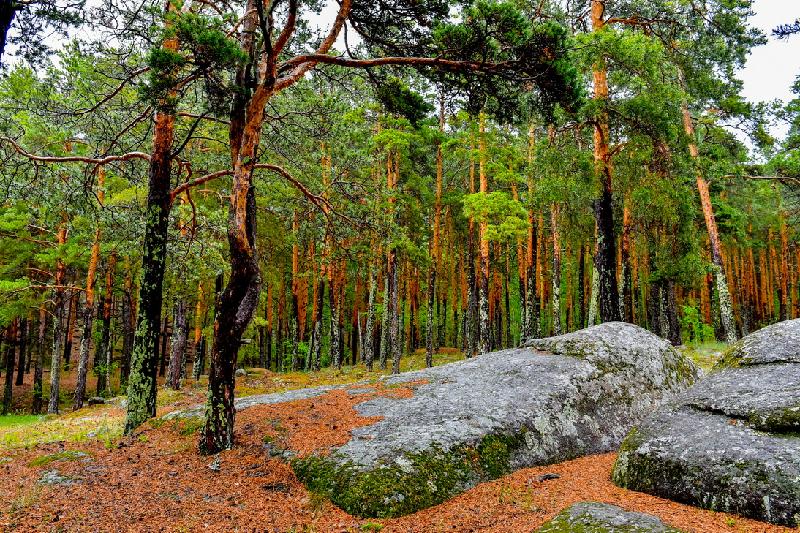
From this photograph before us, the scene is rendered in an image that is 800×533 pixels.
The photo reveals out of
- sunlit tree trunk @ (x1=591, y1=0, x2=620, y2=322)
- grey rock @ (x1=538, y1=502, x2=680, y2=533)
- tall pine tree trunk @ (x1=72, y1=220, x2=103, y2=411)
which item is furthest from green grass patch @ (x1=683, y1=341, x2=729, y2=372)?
tall pine tree trunk @ (x1=72, y1=220, x2=103, y2=411)

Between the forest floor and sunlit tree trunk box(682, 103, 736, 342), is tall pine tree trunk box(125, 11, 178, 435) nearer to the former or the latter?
the forest floor

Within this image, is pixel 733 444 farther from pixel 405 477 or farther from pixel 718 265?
pixel 718 265

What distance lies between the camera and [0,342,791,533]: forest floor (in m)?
4.69

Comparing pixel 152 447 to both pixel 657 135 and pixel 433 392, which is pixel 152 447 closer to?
pixel 433 392

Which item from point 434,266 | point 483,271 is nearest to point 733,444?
point 483,271

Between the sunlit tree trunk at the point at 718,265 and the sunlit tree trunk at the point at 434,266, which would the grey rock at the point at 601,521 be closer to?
the sunlit tree trunk at the point at 434,266

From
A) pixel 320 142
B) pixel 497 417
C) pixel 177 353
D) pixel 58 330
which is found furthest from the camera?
pixel 177 353

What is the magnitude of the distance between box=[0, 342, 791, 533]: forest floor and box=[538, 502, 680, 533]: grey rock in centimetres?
21

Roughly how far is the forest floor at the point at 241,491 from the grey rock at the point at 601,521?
0.21 meters

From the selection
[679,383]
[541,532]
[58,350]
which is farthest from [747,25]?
[58,350]

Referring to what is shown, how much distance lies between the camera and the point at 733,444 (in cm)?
460

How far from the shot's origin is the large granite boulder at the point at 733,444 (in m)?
4.14

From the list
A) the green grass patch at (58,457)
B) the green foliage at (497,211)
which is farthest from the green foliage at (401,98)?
the green foliage at (497,211)

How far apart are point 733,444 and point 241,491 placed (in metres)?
5.75
